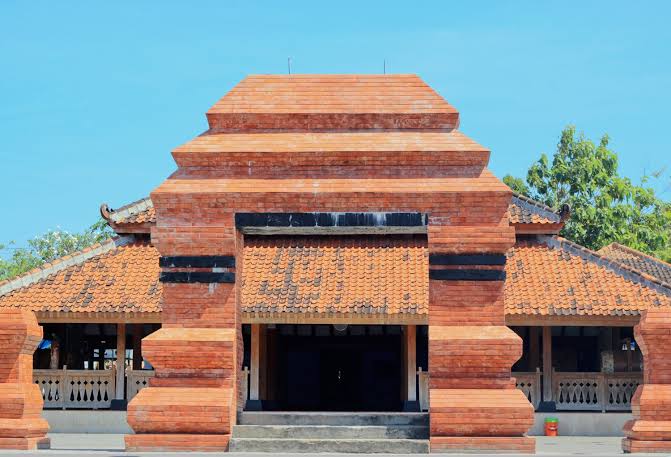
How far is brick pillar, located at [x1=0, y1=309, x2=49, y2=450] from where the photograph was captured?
1511cm

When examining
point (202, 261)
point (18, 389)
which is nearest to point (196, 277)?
point (202, 261)

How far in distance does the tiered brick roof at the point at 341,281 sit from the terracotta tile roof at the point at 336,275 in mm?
21

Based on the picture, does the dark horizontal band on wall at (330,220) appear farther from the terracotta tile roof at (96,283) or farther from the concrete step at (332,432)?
the terracotta tile roof at (96,283)

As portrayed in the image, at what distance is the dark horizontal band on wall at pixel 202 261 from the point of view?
571 inches

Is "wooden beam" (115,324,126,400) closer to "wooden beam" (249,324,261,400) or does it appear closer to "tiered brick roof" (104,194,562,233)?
"tiered brick roof" (104,194,562,233)

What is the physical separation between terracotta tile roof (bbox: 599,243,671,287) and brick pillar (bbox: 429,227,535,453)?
58.5ft

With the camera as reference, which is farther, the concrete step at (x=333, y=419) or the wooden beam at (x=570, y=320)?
the wooden beam at (x=570, y=320)

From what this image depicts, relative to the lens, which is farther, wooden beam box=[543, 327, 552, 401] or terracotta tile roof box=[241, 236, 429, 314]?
wooden beam box=[543, 327, 552, 401]

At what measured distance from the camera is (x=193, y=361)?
47.1 feet

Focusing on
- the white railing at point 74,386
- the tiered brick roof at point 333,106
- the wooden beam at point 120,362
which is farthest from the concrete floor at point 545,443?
the tiered brick roof at point 333,106

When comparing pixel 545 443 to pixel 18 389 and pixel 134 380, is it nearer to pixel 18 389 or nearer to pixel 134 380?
pixel 134 380

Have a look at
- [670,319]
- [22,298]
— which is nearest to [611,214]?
[22,298]

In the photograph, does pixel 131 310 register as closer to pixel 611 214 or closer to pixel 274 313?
pixel 274 313

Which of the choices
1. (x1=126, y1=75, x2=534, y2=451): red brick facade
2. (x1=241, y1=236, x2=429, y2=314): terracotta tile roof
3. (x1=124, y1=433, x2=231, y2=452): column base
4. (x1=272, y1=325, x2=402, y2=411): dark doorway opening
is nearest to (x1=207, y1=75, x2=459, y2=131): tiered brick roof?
(x1=126, y1=75, x2=534, y2=451): red brick facade
